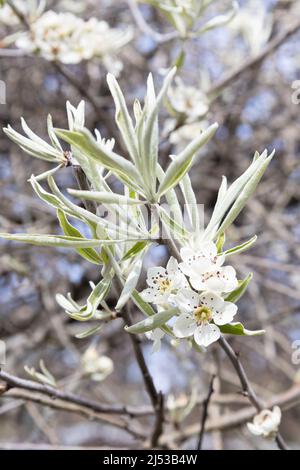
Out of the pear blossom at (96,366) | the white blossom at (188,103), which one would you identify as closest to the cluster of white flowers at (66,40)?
the white blossom at (188,103)

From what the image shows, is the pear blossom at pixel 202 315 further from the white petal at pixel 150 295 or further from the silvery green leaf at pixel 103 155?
the silvery green leaf at pixel 103 155

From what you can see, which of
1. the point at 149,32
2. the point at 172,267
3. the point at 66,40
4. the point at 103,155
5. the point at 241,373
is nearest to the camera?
the point at 103,155

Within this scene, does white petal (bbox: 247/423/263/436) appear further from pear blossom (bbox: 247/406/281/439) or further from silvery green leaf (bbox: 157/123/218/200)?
silvery green leaf (bbox: 157/123/218/200)

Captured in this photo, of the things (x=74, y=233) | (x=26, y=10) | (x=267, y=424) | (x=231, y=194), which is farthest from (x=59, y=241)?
(x=26, y=10)

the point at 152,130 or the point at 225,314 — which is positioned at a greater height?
the point at 152,130

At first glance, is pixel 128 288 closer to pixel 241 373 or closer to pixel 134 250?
pixel 134 250

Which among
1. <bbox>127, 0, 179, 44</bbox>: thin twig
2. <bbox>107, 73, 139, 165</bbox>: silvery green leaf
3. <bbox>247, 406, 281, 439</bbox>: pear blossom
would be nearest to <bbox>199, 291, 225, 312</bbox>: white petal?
<bbox>107, 73, 139, 165</bbox>: silvery green leaf
